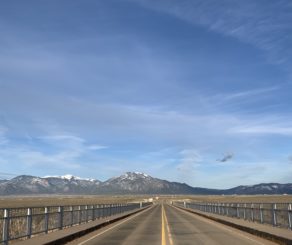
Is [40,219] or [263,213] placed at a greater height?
[263,213]

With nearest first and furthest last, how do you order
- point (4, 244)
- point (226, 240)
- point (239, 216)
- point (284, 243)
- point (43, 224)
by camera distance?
point (4, 244) → point (284, 243) → point (226, 240) → point (43, 224) → point (239, 216)

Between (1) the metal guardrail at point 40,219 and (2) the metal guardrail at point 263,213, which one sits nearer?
(1) the metal guardrail at point 40,219

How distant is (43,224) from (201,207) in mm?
50687

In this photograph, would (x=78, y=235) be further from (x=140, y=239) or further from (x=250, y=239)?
(x=250, y=239)

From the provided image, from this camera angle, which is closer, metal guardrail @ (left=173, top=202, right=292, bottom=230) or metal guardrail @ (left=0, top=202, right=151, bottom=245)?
metal guardrail @ (left=0, top=202, right=151, bottom=245)

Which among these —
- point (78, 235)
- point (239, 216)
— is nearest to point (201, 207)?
point (239, 216)

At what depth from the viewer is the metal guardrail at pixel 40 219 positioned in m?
18.9

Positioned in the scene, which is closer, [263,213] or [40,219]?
[40,219]

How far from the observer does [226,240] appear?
78.7ft

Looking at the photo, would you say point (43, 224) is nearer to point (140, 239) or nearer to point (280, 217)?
point (140, 239)

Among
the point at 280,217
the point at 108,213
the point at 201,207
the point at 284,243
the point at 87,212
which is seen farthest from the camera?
the point at 201,207

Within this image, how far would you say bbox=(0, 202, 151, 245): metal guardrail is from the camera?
18.9 m

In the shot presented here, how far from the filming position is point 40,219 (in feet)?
91.6

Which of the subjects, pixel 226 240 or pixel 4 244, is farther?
pixel 226 240
